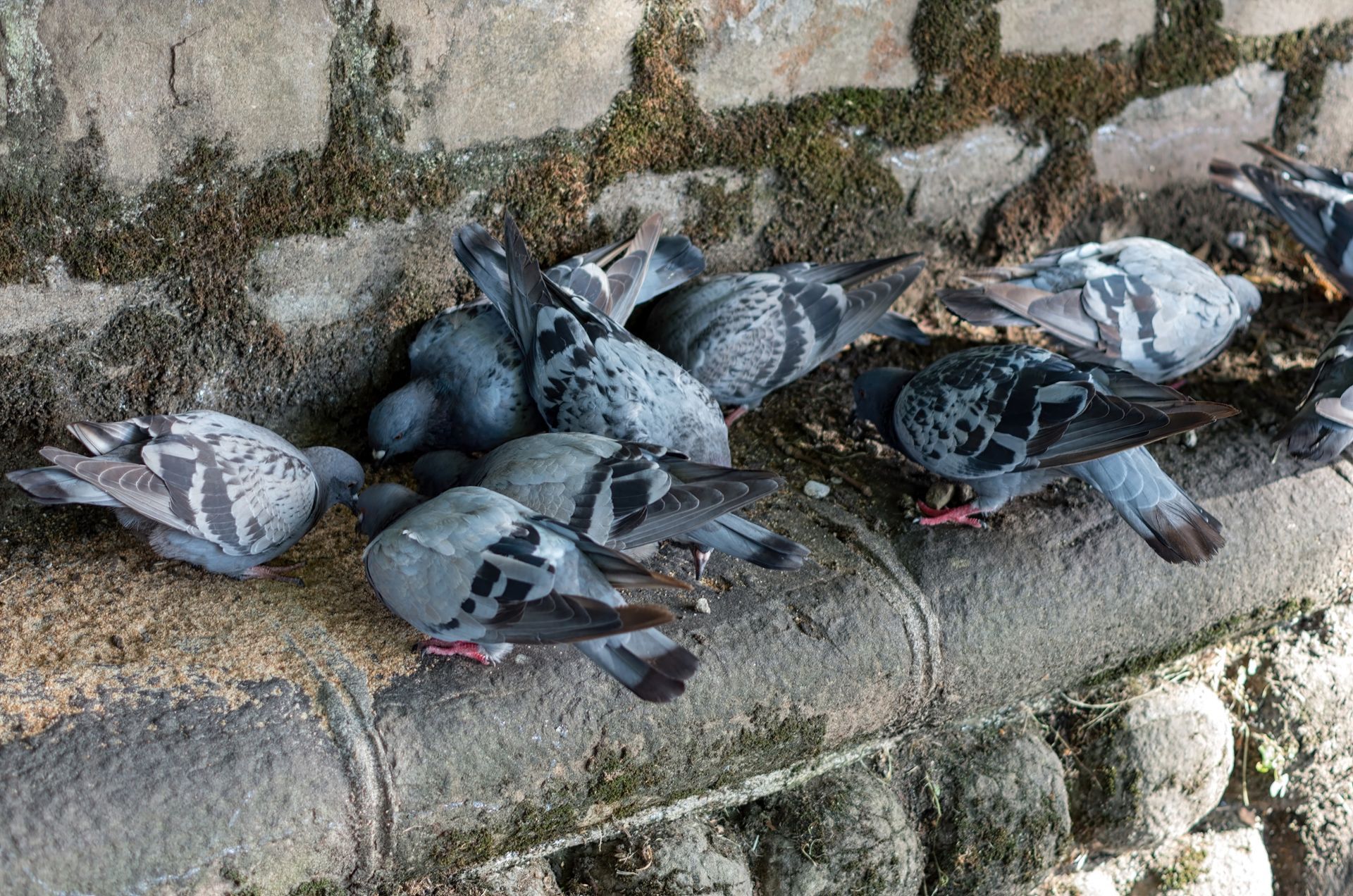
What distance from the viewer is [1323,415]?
3404mm

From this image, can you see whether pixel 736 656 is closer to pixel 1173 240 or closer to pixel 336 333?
pixel 336 333

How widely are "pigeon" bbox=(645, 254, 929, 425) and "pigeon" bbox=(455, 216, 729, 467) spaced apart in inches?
12.3

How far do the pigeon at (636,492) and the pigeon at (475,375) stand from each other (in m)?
0.46

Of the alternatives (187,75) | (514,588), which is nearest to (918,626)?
(514,588)

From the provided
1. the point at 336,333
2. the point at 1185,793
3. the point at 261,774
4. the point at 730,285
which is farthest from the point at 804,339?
the point at 261,774

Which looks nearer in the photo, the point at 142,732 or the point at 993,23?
the point at 142,732

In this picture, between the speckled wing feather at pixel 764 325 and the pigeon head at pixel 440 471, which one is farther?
the speckled wing feather at pixel 764 325

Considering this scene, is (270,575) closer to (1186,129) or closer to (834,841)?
(834,841)

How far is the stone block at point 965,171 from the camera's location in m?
4.07

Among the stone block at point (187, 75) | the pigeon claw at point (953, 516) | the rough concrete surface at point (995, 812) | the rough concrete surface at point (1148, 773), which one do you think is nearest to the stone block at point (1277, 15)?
the pigeon claw at point (953, 516)

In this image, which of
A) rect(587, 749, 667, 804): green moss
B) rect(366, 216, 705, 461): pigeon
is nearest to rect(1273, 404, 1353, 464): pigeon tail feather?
rect(366, 216, 705, 461): pigeon

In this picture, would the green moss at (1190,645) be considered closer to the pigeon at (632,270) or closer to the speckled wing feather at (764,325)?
the speckled wing feather at (764,325)

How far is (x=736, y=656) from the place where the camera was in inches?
109

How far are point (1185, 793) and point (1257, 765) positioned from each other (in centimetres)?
39
